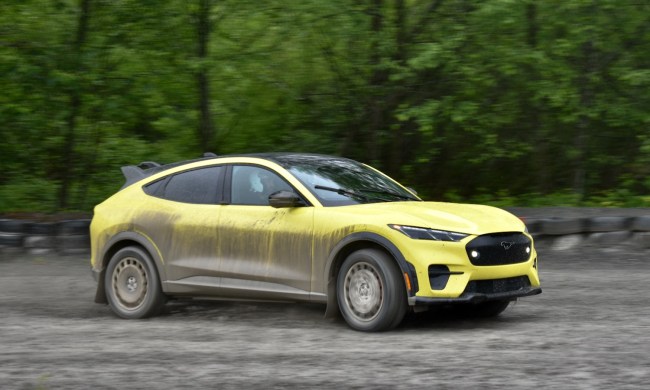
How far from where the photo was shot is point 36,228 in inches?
609

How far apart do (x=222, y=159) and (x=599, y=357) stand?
14.4 ft

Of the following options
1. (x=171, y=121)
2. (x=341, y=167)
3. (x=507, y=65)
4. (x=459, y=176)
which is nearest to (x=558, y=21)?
(x=507, y=65)

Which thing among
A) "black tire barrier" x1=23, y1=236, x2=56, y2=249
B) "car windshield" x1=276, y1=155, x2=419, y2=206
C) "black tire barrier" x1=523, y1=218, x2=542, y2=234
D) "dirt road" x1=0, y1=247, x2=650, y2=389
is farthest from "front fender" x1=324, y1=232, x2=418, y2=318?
"black tire barrier" x1=23, y1=236, x2=56, y2=249

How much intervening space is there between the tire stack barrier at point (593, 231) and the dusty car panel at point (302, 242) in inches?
197

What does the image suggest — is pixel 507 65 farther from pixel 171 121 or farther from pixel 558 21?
pixel 171 121

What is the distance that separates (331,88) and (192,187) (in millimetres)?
8691

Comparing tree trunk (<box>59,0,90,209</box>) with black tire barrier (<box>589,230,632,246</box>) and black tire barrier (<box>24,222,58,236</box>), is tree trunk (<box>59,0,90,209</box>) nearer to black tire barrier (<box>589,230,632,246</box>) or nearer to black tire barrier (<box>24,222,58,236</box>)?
black tire barrier (<box>24,222,58,236</box>)

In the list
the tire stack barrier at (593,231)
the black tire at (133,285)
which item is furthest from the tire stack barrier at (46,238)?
the tire stack barrier at (593,231)

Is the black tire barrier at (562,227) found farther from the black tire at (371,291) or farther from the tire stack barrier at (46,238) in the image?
the tire stack barrier at (46,238)

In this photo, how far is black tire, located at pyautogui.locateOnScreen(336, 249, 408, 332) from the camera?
27.7 ft

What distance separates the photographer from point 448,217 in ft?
28.6

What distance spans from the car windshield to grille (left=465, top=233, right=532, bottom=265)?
49.8 inches

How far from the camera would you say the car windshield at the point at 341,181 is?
9.30m

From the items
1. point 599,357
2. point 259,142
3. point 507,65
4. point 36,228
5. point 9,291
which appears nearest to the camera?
point 599,357
